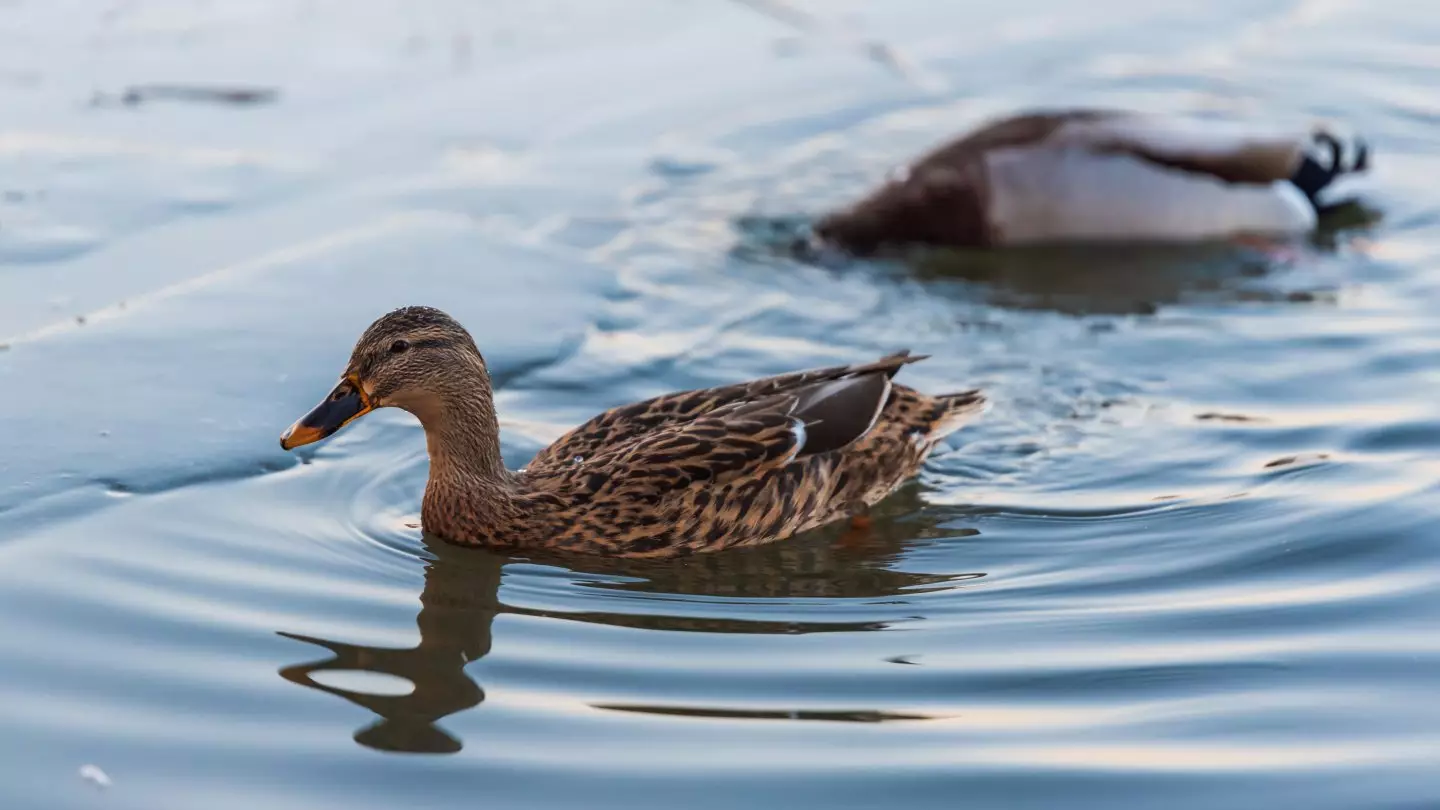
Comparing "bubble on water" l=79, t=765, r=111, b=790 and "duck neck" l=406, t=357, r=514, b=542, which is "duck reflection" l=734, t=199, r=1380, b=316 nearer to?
"duck neck" l=406, t=357, r=514, b=542

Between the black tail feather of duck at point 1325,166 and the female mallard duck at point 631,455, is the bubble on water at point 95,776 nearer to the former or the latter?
the female mallard duck at point 631,455

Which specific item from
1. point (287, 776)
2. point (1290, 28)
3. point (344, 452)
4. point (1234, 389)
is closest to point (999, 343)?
point (1234, 389)

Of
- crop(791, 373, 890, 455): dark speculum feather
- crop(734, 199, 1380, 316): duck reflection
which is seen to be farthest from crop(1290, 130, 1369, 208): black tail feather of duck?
crop(791, 373, 890, 455): dark speculum feather

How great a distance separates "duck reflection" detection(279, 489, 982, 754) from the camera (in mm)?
4410

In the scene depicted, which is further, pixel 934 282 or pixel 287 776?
pixel 934 282

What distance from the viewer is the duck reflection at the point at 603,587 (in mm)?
4410

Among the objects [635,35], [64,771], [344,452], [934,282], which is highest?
[635,35]

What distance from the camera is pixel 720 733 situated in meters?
4.27

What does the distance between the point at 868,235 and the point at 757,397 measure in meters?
3.61

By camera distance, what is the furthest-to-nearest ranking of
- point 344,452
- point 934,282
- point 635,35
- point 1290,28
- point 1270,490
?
point 1290,28 → point 635,35 → point 934,282 → point 344,452 → point 1270,490

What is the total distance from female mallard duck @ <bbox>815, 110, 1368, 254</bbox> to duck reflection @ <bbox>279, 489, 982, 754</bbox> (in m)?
3.73

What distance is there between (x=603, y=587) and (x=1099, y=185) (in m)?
5.37

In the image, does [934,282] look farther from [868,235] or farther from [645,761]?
[645,761]

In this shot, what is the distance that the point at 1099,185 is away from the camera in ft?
32.3
